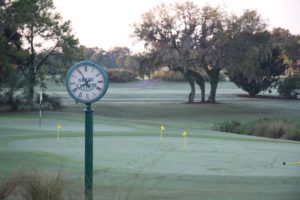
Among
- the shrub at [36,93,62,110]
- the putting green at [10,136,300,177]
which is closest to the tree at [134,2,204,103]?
the shrub at [36,93,62,110]

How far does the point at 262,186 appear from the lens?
1073 centimetres

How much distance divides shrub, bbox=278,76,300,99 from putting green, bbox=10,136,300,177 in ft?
158

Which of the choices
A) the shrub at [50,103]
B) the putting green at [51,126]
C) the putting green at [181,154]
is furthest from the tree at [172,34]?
the putting green at [181,154]

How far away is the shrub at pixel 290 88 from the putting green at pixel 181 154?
48230mm

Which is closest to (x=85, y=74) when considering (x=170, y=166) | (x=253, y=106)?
(x=170, y=166)

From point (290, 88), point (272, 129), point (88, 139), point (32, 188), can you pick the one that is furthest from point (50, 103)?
point (32, 188)

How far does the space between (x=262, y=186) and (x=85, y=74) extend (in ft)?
13.4

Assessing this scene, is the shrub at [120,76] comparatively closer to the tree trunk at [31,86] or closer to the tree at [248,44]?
the tree at [248,44]

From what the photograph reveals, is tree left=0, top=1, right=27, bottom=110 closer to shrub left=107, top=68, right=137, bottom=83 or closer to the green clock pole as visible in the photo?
the green clock pole

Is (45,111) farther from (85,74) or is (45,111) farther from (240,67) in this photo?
(85,74)

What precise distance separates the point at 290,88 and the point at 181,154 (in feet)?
178

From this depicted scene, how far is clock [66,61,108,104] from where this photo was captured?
8.74m

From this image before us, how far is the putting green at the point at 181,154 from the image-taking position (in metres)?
12.9

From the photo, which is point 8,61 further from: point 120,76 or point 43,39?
point 120,76
